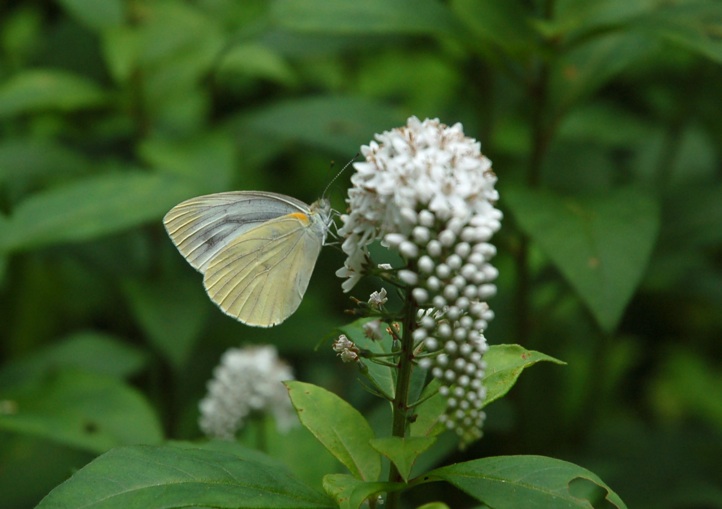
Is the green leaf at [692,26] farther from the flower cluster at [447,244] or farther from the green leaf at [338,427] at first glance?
the green leaf at [338,427]

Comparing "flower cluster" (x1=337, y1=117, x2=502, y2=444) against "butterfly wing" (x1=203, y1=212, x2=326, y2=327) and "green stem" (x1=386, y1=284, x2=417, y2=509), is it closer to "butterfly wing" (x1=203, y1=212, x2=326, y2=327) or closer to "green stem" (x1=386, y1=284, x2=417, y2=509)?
"green stem" (x1=386, y1=284, x2=417, y2=509)

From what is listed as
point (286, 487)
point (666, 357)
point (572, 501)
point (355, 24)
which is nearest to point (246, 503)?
point (286, 487)

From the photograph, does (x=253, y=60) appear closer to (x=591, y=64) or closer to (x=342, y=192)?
(x=591, y=64)

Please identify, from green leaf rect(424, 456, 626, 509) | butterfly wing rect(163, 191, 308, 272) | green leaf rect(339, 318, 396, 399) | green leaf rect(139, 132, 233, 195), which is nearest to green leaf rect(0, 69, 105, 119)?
green leaf rect(139, 132, 233, 195)

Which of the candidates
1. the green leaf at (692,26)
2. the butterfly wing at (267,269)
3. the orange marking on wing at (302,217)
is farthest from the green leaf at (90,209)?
the green leaf at (692,26)

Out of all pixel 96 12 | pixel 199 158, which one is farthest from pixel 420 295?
pixel 96 12

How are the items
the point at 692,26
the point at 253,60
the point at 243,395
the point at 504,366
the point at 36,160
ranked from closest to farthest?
1. the point at 504,366
2. the point at 692,26
3. the point at 243,395
4. the point at 36,160
5. the point at 253,60
